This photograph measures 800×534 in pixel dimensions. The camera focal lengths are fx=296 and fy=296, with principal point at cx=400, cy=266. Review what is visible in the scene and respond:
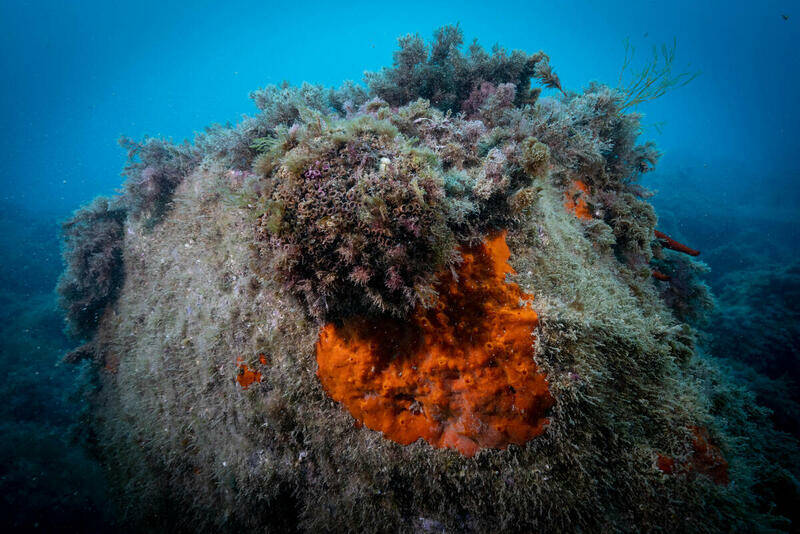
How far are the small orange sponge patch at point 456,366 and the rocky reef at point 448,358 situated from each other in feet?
0.07

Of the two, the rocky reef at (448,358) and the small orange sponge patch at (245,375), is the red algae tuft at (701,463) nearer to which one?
the rocky reef at (448,358)

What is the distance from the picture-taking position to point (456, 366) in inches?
118

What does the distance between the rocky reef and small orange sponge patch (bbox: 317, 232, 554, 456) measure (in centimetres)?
2

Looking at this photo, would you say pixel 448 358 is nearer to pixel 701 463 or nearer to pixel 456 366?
pixel 456 366

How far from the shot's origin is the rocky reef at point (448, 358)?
8.81ft

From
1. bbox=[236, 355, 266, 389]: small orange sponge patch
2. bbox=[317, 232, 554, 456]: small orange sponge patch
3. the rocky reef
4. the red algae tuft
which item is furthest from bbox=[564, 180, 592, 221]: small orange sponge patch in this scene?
bbox=[236, 355, 266, 389]: small orange sponge patch

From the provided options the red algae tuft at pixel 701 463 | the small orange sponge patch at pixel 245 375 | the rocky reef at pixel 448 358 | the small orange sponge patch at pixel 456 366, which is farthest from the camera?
the small orange sponge patch at pixel 245 375

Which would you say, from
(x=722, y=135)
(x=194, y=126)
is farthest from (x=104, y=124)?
(x=722, y=135)

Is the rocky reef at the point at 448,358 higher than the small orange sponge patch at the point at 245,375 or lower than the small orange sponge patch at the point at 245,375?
higher

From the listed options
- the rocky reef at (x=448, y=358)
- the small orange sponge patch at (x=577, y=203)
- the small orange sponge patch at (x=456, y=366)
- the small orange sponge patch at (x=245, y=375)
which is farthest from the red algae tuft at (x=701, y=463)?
the small orange sponge patch at (x=245, y=375)

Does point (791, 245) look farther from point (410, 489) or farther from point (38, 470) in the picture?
point (38, 470)

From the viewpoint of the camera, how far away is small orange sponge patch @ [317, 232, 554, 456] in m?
2.90

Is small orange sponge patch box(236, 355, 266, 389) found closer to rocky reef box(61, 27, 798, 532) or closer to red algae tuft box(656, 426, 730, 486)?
rocky reef box(61, 27, 798, 532)

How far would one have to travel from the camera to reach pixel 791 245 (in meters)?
22.7
